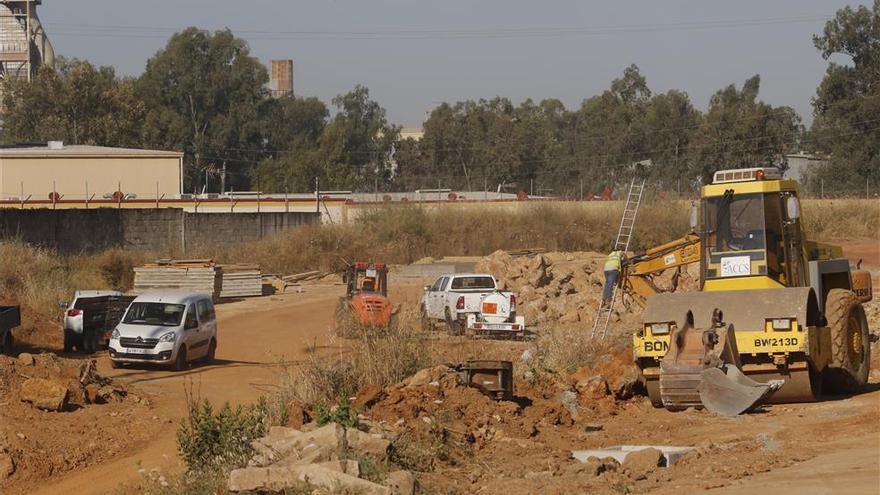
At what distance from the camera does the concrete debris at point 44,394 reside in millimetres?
20641

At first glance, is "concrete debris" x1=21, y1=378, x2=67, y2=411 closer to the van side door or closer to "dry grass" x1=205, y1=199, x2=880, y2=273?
the van side door

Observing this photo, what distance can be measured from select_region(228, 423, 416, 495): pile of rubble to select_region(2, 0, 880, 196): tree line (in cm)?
6809

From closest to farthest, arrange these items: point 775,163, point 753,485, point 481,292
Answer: point 753,485
point 481,292
point 775,163

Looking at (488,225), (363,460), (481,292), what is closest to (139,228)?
(488,225)

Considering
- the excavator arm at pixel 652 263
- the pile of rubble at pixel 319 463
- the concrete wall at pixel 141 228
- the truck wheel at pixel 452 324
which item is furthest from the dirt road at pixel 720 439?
the concrete wall at pixel 141 228

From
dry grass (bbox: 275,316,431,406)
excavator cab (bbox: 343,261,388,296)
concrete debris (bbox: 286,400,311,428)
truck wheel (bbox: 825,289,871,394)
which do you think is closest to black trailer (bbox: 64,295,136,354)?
excavator cab (bbox: 343,261,388,296)

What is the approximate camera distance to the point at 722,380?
1597 cm

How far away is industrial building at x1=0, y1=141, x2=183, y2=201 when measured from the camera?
73312 mm

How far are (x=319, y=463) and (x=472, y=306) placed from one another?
2000 centimetres

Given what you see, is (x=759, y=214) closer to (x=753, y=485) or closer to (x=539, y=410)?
(x=539, y=410)

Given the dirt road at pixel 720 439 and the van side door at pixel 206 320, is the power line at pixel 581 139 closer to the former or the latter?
the van side door at pixel 206 320

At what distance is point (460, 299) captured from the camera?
32.6 m

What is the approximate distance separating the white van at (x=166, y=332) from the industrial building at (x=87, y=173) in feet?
144

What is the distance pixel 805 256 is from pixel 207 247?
40.5m
